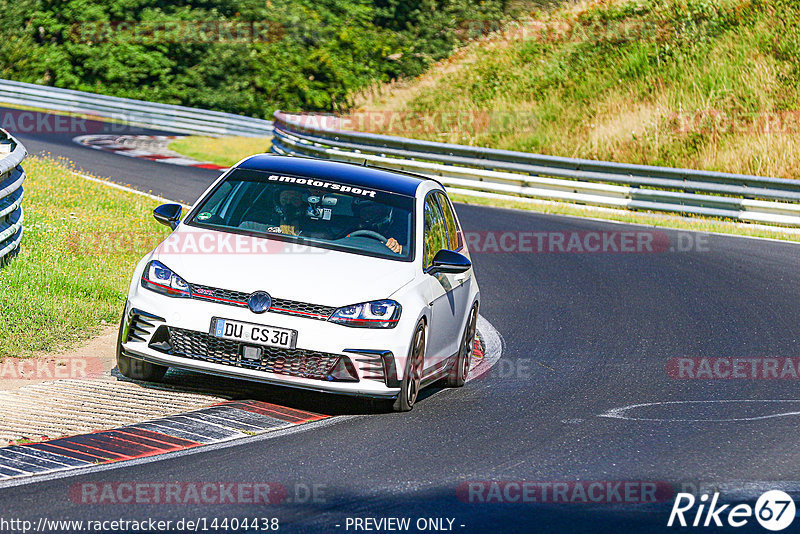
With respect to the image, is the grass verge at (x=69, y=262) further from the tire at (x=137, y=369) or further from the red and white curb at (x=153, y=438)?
the red and white curb at (x=153, y=438)

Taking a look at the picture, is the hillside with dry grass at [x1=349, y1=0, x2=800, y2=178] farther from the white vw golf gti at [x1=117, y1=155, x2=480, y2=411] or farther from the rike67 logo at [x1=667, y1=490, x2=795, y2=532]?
the rike67 logo at [x1=667, y1=490, x2=795, y2=532]

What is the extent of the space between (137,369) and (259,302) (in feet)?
3.92

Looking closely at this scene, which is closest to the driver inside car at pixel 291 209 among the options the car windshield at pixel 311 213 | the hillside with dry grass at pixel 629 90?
the car windshield at pixel 311 213

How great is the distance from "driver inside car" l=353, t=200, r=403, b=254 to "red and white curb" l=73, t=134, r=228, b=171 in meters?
18.2

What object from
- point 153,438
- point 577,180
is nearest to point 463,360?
point 153,438

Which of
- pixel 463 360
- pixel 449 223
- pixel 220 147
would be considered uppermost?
pixel 449 223

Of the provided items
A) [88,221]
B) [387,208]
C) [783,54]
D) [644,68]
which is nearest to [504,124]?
[644,68]

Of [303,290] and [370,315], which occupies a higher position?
[303,290]

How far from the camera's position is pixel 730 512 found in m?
5.84

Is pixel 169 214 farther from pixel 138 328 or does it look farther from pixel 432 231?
pixel 432 231

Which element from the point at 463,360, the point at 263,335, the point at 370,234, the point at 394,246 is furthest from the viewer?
the point at 463,360

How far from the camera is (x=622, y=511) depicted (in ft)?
18.9

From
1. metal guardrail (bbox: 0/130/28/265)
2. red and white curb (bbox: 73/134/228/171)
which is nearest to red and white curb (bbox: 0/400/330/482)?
metal guardrail (bbox: 0/130/28/265)

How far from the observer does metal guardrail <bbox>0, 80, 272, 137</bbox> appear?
3741cm
